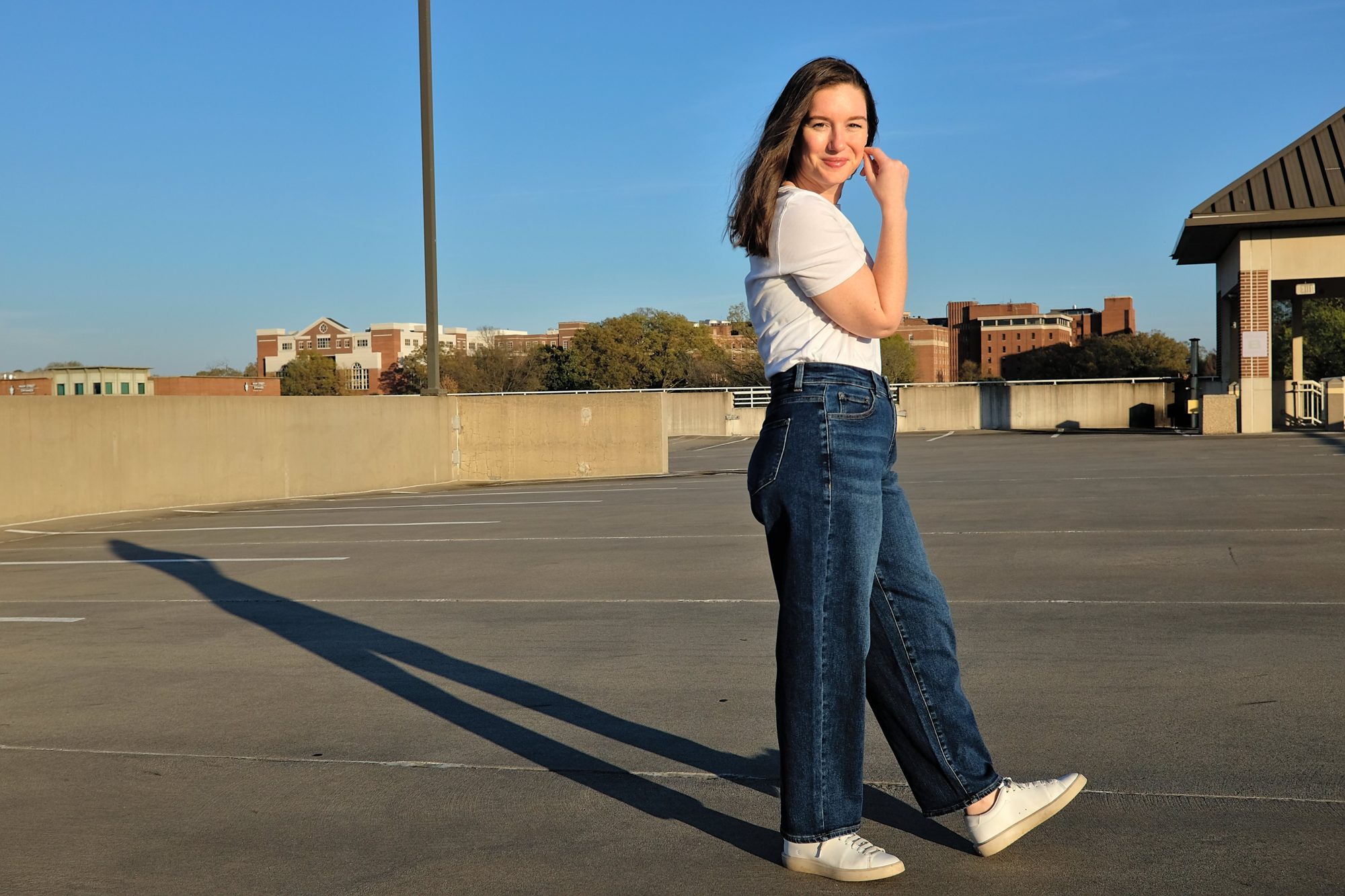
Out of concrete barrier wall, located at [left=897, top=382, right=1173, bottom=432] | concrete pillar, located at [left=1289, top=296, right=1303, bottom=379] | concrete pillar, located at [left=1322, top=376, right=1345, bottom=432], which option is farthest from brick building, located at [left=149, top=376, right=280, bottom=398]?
concrete pillar, located at [left=1322, top=376, right=1345, bottom=432]

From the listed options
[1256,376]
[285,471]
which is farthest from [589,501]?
[1256,376]

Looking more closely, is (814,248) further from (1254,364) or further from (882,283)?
(1254,364)

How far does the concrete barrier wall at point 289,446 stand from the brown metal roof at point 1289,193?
549 inches

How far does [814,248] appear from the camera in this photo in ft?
9.23

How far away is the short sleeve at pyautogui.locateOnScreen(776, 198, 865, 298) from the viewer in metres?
2.80

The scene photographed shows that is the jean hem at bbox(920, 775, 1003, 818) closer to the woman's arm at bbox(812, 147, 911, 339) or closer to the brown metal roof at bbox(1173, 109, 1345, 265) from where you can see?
the woman's arm at bbox(812, 147, 911, 339)

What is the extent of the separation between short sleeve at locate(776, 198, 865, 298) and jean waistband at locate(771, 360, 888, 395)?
0.56ft

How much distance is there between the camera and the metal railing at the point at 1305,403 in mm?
29531

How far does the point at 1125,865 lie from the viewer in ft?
9.29

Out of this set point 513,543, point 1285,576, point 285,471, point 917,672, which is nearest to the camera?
point 917,672

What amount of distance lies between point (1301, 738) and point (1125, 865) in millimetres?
1344

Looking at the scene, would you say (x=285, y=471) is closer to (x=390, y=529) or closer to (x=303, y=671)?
(x=390, y=529)

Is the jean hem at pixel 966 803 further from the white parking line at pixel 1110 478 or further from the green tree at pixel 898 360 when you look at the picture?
the green tree at pixel 898 360

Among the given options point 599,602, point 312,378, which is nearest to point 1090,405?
point 599,602
